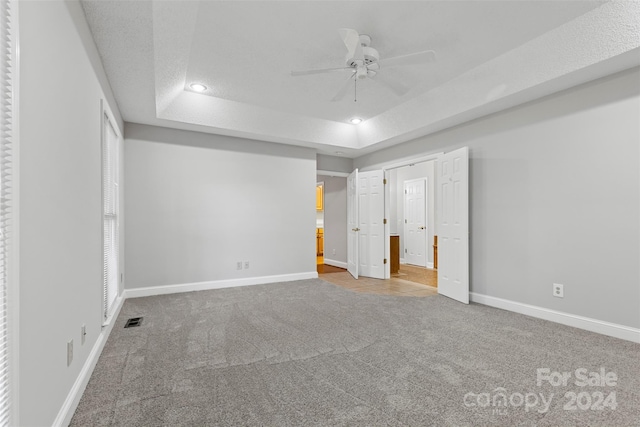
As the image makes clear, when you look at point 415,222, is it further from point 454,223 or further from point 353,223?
point 454,223

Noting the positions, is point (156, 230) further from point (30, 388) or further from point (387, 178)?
point (387, 178)

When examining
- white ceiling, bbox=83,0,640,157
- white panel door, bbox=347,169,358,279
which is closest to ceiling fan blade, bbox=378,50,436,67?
white ceiling, bbox=83,0,640,157

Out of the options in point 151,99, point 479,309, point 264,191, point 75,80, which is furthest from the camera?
point 264,191

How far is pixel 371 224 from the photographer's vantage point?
596cm

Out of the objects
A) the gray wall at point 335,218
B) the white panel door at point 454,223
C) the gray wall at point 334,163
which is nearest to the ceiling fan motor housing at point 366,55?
the white panel door at point 454,223

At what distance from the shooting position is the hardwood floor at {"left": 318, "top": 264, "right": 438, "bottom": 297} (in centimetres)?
478

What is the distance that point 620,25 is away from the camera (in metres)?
2.52

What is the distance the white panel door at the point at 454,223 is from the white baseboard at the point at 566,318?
1.01 ft

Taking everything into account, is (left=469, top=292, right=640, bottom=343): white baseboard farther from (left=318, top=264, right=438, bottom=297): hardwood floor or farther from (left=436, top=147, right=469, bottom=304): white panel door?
(left=318, top=264, right=438, bottom=297): hardwood floor


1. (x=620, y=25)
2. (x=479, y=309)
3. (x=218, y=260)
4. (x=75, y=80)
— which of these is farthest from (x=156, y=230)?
(x=620, y=25)

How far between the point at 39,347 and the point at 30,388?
162 mm

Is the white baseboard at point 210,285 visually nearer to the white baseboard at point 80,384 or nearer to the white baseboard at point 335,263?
the white baseboard at point 335,263

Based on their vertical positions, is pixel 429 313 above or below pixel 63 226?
below

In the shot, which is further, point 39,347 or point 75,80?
point 75,80
